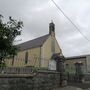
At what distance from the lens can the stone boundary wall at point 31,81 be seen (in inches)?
354

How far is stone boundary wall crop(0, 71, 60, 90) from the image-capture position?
898cm

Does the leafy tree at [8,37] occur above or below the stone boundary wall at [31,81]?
above

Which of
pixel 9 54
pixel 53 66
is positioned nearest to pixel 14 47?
pixel 9 54

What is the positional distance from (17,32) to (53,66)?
4709mm

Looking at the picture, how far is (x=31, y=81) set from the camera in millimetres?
10297

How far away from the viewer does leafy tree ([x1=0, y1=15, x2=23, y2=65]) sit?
30.5ft

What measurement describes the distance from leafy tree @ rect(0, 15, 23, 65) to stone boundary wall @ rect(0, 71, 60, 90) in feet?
4.03

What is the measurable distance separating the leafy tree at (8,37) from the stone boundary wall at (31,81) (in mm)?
1230

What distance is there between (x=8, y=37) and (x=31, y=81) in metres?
2.96

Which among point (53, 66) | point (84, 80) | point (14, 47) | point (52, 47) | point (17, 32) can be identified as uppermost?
point (52, 47)

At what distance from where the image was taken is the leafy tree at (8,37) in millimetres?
9289

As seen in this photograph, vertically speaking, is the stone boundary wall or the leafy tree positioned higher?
the leafy tree

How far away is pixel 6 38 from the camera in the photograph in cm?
937

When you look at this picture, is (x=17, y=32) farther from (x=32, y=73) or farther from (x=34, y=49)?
(x=34, y=49)
